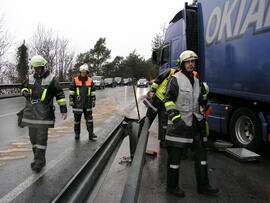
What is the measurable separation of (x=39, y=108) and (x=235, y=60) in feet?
12.7

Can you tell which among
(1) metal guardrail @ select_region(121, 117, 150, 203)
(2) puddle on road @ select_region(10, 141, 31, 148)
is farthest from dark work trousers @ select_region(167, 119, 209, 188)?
(2) puddle on road @ select_region(10, 141, 31, 148)

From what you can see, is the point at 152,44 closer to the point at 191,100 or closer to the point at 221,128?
the point at 221,128

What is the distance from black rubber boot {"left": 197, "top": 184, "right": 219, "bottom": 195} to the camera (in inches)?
143

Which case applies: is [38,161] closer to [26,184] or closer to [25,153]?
[26,184]

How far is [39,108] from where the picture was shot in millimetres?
4469

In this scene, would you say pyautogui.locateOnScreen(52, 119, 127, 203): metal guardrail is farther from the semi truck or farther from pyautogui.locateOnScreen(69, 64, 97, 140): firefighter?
the semi truck

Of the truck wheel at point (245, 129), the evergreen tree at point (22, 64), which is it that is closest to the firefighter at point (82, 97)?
the truck wheel at point (245, 129)

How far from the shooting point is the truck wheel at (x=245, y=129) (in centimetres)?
518

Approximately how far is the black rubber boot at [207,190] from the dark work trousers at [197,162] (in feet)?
0.13

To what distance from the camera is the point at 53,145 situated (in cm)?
610

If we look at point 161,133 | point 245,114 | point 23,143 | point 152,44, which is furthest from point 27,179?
point 152,44

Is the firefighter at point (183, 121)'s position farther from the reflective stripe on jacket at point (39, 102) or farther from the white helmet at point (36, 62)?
the white helmet at point (36, 62)

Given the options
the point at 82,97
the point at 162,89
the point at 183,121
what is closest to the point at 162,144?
the point at 162,89

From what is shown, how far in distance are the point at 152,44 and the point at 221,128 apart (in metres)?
32.9
